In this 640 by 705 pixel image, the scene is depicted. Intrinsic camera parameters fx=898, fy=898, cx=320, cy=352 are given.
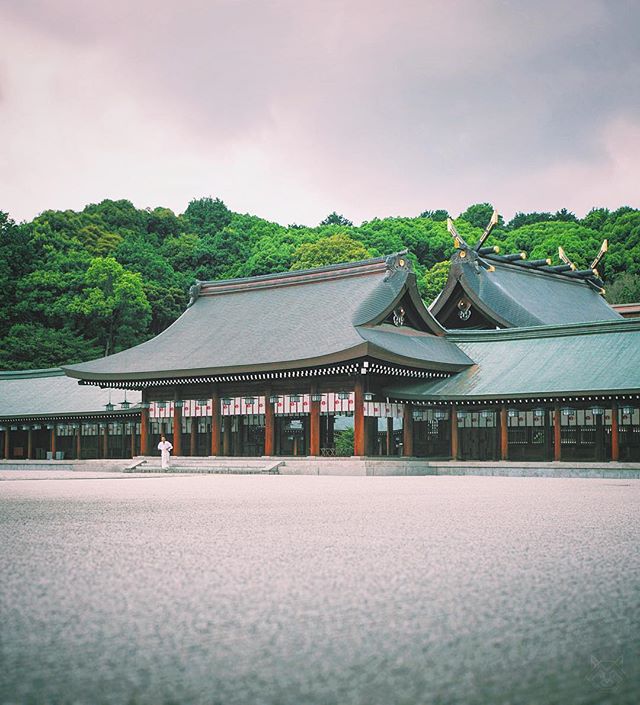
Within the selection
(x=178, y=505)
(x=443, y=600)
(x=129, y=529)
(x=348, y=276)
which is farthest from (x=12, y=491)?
(x=348, y=276)

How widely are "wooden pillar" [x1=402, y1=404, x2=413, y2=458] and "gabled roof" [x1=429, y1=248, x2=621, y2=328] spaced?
29.4ft

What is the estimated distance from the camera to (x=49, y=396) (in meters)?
40.9

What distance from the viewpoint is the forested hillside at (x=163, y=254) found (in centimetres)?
5856

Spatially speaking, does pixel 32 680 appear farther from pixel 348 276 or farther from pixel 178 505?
pixel 348 276

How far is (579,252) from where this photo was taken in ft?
220

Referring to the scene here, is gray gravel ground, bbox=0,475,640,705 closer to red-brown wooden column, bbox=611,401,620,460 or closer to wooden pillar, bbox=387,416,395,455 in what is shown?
red-brown wooden column, bbox=611,401,620,460

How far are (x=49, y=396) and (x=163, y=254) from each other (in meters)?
36.0

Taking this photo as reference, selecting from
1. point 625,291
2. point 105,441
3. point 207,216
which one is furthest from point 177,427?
point 207,216

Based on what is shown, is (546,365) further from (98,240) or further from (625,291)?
(98,240)

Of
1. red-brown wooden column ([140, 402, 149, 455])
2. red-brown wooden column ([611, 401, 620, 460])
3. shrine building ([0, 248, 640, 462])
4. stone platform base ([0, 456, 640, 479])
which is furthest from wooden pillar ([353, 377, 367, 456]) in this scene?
red-brown wooden column ([140, 402, 149, 455])

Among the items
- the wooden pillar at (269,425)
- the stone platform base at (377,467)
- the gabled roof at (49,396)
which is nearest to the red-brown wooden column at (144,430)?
the gabled roof at (49,396)

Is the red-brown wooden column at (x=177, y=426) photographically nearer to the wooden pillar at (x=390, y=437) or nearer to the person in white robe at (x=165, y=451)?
the person in white robe at (x=165, y=451)

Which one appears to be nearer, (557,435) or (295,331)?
(557,435)

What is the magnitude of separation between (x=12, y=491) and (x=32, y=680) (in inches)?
572
